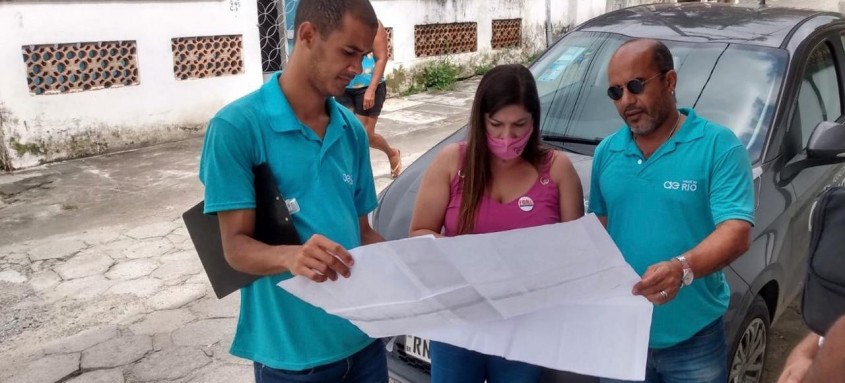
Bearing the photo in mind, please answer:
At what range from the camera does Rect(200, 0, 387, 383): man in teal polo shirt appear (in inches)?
64.7

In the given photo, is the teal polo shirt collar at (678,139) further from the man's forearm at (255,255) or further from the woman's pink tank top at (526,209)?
the man's forearm at (255,255)

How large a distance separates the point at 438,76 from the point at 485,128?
923cm

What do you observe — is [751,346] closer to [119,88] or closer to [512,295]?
[512,295]

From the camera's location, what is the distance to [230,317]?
4.04m

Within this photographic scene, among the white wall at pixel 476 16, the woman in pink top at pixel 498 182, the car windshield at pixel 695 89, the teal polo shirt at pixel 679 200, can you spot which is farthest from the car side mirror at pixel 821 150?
the white wall at pixel 476 16

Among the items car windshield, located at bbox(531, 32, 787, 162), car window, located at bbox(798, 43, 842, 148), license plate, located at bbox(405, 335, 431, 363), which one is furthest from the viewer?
car window, located at bbox(798, 43, 842, 148)

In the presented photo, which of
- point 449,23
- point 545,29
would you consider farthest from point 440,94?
point 545,29

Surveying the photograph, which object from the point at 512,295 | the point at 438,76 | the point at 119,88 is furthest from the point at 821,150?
the point at 438,76

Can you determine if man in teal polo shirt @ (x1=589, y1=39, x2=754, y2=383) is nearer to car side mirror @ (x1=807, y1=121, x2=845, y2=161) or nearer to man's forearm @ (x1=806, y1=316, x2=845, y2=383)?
man's forearm @ (x1=806, y1=316, x2=845, y2=383)

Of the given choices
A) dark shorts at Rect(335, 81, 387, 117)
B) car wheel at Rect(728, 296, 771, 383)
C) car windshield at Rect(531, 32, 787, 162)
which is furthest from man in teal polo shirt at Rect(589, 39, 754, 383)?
dark shorts at Rect(335, 81, 387, 117)

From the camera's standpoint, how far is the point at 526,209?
2166 millimetres

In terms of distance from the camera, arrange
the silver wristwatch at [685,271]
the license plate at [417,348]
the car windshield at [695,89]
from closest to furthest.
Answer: the silver wristwatch at [685,271] < the license plate at [417,348] < the car windshield at [695,89]

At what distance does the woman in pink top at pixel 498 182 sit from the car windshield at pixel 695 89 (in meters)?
1.32

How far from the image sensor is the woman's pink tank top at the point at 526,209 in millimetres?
2162
